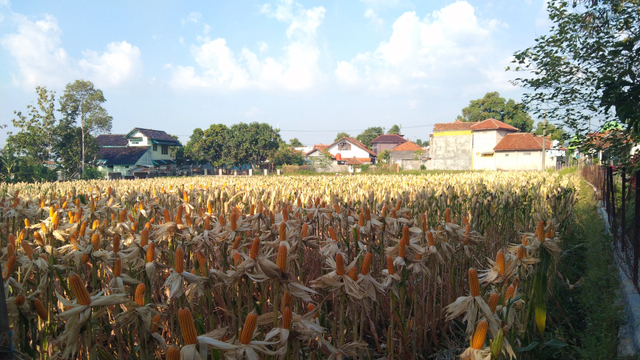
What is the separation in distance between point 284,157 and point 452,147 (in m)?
23.0

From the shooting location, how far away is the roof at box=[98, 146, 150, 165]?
46344 millimetres

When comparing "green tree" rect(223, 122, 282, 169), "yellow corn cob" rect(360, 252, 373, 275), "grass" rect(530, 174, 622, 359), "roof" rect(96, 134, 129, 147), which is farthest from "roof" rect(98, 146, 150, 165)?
"yellow corn cob" rect(360, 252, 373, 275)

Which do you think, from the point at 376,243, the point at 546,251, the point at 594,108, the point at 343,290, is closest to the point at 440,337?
the point at 376,243

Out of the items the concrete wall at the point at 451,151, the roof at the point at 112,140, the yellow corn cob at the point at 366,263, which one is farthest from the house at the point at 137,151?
the yellow corn cob at the point at 366,263

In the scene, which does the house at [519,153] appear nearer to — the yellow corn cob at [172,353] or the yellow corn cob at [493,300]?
the yellow corn cob at [493,300]

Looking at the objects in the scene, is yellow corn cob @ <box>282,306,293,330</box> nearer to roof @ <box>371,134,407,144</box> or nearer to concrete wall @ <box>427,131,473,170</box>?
concrete wall @ <box>427,131,473,170</box>

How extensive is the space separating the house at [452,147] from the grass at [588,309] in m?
50.1

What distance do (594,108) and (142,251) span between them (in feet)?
17.9

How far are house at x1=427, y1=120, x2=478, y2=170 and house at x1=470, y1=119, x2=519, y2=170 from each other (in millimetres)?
642

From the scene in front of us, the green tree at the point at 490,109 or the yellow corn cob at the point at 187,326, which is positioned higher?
the green tree at the point at 490,109

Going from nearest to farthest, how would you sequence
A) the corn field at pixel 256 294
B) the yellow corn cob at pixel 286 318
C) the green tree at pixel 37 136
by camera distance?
the yellow corn cob at pixel 286 318, the corn field at pixel 256 294, the green tree at pixel 37 136

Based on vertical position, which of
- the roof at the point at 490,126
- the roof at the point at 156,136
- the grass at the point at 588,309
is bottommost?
the grass at the point at 588,309

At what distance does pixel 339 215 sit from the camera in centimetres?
365

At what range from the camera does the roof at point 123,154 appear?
152 feet
